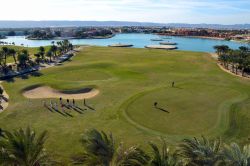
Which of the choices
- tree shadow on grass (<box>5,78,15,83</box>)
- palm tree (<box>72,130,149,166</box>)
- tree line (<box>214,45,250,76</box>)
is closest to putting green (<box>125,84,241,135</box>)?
palm tree (<box>72,130,149,166</box>)

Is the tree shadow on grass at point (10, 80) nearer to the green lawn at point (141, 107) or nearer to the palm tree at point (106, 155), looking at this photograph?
the green lawn at point (141, 107)

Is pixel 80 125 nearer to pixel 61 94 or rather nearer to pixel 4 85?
pixel 61 94

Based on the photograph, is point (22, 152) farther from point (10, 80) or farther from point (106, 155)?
point (10, 80)

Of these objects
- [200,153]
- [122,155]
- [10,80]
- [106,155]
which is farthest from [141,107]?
[10,80]

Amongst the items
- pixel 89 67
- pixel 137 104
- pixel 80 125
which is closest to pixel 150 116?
pixel 137 104

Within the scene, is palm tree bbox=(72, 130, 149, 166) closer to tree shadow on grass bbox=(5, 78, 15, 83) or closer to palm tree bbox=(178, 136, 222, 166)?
palm tree bbox=(178, 136, 222, 166)
